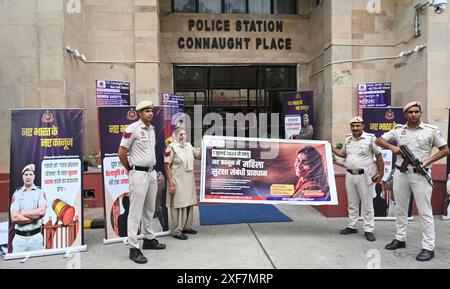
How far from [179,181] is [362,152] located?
108 inches

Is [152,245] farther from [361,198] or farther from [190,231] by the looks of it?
[361,198]

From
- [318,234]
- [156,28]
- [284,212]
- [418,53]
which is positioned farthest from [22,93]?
[418,53]

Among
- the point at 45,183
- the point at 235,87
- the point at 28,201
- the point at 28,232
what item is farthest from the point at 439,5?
the point at 28,232

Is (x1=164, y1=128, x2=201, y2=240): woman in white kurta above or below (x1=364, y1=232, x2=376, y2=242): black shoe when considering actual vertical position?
above

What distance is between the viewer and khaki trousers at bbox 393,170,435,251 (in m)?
4.59

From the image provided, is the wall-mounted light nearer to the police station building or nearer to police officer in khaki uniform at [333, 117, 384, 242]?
the police station building

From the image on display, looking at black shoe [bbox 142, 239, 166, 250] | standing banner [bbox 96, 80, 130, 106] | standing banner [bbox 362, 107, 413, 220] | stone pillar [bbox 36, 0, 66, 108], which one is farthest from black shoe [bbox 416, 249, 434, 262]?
standing banner [bbox 96, 80, 130, 106]

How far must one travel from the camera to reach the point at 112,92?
384 inches

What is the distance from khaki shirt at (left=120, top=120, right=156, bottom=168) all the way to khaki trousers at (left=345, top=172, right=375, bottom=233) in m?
3.00

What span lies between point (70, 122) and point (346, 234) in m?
4.32

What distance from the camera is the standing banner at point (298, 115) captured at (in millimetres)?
11547

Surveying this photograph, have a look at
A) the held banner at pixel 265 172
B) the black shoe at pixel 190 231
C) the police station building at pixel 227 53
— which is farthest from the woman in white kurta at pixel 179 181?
the police station building at pixel 227 53
